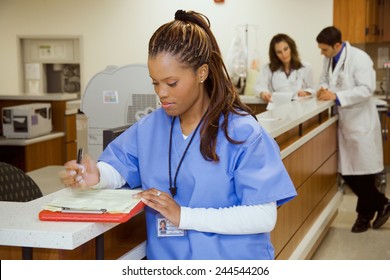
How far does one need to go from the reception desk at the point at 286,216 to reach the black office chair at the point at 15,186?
68 centimetres

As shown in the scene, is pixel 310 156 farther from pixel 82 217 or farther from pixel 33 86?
pixel 33 86

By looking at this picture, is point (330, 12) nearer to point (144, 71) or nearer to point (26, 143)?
point (26, 143)

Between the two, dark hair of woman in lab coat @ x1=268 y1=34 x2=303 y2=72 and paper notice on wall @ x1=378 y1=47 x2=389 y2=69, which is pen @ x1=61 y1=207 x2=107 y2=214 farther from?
paper notice on wall @ x1=378 y1=47 x2=389 y2=69

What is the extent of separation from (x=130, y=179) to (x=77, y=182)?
160 millimetres

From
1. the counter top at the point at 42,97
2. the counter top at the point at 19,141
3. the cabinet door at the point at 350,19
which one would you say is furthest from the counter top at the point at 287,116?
the cabinet door at the point at 350,19

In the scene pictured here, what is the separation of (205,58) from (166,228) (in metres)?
0.41

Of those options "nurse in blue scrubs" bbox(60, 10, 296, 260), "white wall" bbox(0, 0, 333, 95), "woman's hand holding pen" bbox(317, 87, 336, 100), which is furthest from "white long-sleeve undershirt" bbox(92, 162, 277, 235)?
"white wall" bbox(0, 0, 333, 95)

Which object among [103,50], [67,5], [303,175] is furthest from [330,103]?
[67,5]

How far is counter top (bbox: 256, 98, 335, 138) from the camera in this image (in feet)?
7.85

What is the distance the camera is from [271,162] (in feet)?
4.42

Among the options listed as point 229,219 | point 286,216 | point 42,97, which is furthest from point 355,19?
point 229,219

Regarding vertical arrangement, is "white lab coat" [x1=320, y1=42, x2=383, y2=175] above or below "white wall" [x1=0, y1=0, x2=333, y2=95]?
below

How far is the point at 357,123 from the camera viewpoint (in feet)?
13.3

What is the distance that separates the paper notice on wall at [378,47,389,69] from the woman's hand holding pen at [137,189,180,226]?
19.7 feet
